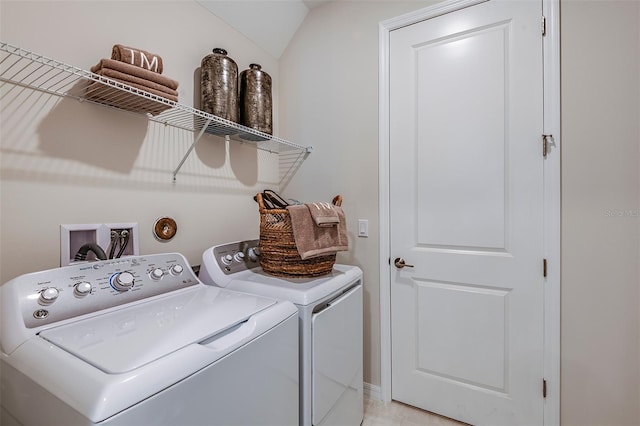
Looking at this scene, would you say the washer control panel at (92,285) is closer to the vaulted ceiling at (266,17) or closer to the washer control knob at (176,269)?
the washer control knob at (176,269)

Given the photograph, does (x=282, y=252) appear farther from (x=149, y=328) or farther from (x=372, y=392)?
(x=372, y=392)

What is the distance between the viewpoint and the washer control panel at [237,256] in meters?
1.44

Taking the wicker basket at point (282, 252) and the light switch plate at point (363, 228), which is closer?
the wicker basket at point (282, 252)

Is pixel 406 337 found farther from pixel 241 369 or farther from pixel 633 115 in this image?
pixel 633 115

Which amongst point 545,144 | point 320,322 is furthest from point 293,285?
point 545,144

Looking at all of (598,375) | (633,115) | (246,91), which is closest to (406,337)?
(598,375)

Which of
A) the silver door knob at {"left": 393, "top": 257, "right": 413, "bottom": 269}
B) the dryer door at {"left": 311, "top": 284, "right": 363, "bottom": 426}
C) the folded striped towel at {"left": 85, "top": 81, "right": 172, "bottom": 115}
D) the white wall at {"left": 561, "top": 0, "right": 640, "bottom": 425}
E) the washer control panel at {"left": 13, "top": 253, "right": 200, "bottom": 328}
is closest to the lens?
the washer control panel at {"left": 13, "top": 253, "right": 200, "bottom": 328}

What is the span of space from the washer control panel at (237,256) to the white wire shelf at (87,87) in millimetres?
460

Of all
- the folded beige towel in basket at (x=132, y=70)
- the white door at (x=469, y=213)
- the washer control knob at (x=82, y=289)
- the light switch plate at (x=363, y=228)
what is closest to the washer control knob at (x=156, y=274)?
the washer control knob at (x=82, y=289)

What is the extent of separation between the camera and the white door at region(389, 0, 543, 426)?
1.54m

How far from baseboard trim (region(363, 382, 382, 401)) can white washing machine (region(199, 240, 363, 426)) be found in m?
0.29

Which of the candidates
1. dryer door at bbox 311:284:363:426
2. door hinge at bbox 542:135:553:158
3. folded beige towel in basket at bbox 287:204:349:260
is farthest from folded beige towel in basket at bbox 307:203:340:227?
door hinge at bbox 542:135:553:158

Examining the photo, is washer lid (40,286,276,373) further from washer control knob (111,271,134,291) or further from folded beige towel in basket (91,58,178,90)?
folded beige towel in basket (91,58,178,90)

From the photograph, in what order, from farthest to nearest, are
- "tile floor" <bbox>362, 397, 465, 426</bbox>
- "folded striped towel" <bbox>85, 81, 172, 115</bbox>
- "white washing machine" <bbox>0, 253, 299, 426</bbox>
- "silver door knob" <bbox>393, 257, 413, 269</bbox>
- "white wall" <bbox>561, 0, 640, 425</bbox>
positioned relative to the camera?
1. "silver door knob" <bbox>393, 257, 413, 269</bbox>
2. "tile floor" <bbox>362, 397, 465, 426</bbox>
3. "white wall" <bbox>561, 0, 640, 425</bbox>
4. "folded striped towel" <bbox>85, 81, 172, 115</bbox>
5. "white washing machine" <bbox>0, 253, 299, 426</bbox>
